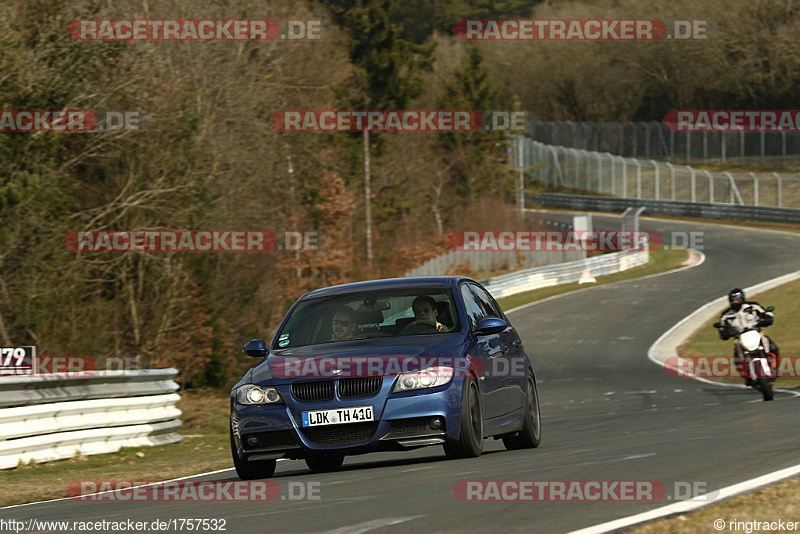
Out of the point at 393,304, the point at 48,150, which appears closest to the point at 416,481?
the point at 393,304

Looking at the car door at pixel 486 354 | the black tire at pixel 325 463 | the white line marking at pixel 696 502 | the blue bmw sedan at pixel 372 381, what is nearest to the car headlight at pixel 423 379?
the blue bmw sedan at pixel 372 381

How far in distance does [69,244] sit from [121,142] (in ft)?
11.1

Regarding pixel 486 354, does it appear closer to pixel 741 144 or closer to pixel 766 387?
pixel 766 387

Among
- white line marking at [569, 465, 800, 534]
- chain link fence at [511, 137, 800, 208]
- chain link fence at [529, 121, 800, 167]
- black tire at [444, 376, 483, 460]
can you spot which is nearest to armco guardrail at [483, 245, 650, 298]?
chain link fence at [511, 137, 800, 208]

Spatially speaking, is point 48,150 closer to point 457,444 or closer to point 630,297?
point 457,444

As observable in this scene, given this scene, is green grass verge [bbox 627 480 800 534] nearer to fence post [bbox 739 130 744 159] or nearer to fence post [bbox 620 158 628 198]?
fence post [bbox 739 130 744 159]

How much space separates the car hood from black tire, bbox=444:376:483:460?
0.31m

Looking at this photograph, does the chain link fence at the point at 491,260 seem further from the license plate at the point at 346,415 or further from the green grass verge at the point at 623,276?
the license plate at the point at 346,415

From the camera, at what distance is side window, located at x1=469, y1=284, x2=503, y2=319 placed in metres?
12.1

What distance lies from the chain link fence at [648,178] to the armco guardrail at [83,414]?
182ft

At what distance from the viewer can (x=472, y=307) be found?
1165 cm

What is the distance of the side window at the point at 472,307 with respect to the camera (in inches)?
445

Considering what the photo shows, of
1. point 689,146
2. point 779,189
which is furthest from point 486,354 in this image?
point 689,146

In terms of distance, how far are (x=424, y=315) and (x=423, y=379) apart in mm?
Result: 1067
